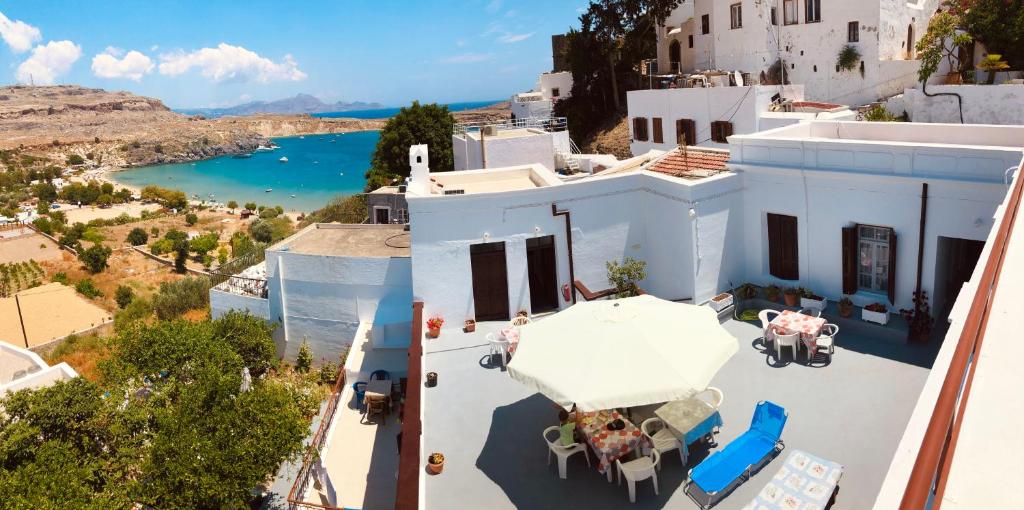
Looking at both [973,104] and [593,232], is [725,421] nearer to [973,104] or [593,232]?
[593,232]

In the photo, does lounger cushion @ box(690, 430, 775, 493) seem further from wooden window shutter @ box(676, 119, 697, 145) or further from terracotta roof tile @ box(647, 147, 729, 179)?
wooden window shutter @ box(676, 119, 697, 145)

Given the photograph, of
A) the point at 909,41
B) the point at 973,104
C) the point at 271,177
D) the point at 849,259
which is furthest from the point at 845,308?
Answer: the point at 271,177

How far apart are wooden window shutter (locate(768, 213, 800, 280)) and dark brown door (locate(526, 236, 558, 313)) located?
469 cm

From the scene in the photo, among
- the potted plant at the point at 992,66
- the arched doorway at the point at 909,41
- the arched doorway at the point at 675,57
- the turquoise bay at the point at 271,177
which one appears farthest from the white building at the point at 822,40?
the turquoise bay at the point at 271,177

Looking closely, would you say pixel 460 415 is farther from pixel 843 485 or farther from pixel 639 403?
pixel 843 485

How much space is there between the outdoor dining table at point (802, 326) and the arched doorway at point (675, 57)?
115 ft

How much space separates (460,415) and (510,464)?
1.74 metres

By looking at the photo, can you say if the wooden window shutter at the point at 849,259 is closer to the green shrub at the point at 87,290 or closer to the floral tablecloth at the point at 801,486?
the floral tablecloth at the point at 801,486

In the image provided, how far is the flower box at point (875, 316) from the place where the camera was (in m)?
12.8

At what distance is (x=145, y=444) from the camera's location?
1255cm

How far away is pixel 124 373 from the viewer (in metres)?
16.2

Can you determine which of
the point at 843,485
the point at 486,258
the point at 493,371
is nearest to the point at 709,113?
the point at 486,258

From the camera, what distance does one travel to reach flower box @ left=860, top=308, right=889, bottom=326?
12845 millimetres

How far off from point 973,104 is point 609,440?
2173 cm
